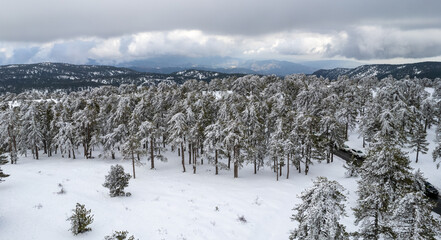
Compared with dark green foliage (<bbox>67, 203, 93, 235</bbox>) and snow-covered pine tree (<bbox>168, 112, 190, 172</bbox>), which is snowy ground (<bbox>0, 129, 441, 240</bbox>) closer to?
dark green foliage (<bbox>67, 203, 93, 235</bbox>)


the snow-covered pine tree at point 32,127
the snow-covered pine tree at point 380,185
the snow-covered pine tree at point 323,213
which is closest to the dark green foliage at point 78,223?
the snow-covered pine tree at point 323,213

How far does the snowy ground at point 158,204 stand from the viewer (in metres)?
16.3

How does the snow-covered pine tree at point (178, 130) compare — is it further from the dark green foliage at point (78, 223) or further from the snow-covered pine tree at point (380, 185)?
the snow-covered pine tree at point (380, 185)

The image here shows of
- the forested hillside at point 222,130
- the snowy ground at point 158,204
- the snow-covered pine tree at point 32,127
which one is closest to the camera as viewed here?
the snowy ground at point 158,204

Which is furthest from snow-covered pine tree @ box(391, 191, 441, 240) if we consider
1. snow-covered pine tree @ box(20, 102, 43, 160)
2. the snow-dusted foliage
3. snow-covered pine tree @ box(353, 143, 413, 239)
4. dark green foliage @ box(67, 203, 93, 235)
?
snow-covered pine tree @ box(20, 102, 43, 160)

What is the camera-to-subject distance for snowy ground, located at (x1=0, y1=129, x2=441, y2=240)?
53.6 ft

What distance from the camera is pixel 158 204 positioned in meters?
21.2

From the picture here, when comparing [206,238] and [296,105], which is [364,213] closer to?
[206,238]

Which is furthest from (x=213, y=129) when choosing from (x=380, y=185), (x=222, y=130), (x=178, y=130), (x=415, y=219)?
(x=415, y=219)

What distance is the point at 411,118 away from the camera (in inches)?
1592

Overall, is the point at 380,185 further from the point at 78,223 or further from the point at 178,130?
the point at 178,130

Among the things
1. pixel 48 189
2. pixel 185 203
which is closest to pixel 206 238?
pixel 185 203

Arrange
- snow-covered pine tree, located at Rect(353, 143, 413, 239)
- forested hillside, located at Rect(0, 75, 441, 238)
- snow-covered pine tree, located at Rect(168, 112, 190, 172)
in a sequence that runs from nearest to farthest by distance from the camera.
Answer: snow-covered pine tree, located at Rect(353, 143, 413, 239), snow-covered pine tree, located at Rect(168, 112, 190, 172), forested hillside, located at Rect(0, 75, 441, 238)

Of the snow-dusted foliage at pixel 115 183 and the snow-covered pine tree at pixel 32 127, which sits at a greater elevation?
the snow-covered pine tree at pixel 32 127
